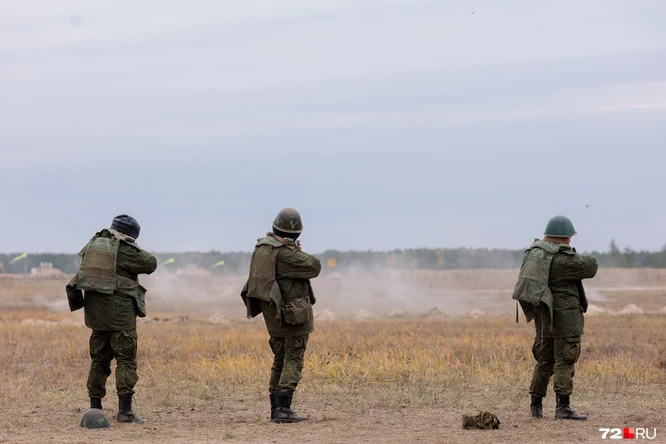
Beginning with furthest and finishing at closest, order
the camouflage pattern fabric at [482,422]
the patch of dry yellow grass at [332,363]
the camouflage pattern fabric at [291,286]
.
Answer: the patch of dry yellow grass at [332,363] → the camouflage pattern fabric at [291,286] → the camouflage pattern fabric at [482,422]

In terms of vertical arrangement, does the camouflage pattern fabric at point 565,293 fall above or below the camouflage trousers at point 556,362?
above

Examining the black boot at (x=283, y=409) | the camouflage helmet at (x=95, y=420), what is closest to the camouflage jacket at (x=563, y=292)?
the black boot at (x=283, y=409)

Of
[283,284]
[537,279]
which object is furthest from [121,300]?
[537,279]

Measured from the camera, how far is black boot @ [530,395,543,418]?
417 inches

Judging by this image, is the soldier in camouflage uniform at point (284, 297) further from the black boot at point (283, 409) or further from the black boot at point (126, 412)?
the black boot at point (126, 412)

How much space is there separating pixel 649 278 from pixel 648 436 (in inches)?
3209

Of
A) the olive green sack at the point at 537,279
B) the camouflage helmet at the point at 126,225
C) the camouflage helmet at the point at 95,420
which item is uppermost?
the camouflage helmet at the point at 126,225

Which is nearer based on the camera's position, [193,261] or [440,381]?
[440,381]

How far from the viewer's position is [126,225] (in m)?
10.7

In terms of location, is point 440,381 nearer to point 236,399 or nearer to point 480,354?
point 236,399

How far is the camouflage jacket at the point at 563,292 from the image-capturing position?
34.0 ft

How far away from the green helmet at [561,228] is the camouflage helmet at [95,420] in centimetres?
487

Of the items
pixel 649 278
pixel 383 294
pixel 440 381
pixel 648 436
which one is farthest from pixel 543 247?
pixel 649 278

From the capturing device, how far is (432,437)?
9.37 m
